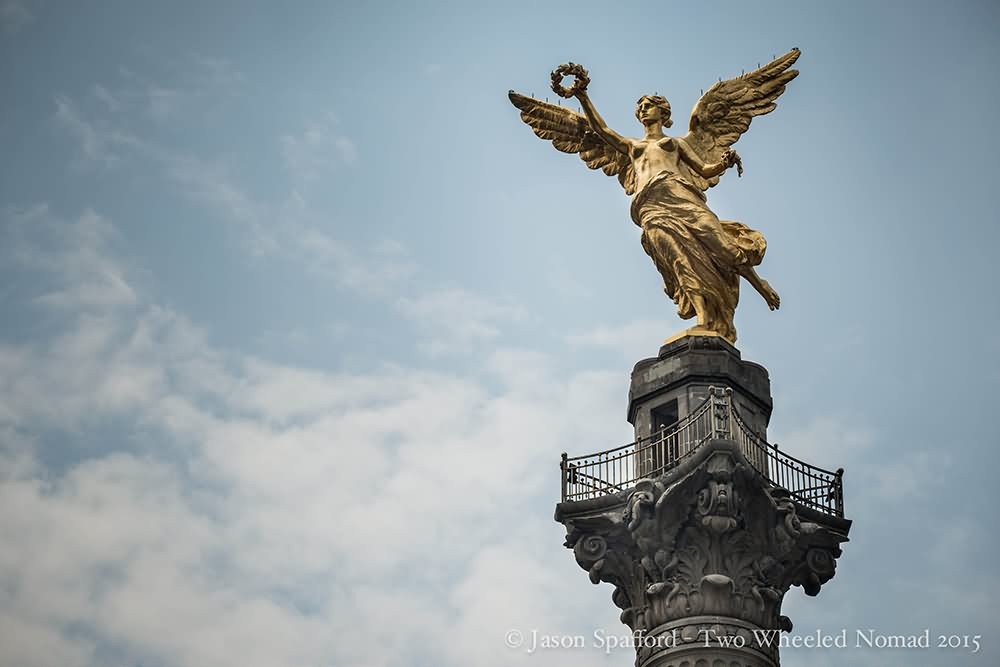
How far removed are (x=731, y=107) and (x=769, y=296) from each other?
4461 mm

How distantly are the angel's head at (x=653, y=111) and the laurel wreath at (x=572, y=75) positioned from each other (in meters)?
1.26

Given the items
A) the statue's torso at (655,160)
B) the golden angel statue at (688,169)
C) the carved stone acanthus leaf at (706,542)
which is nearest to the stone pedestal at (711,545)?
the carved stone acanthus leaf at (706,542)

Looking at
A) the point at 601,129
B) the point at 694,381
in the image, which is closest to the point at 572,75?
the point at 601,129

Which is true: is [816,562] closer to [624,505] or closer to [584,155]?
[624,505]

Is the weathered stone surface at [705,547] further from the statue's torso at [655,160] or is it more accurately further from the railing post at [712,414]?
the statue's torso at [655,160]

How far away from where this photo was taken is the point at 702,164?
33.1 metres

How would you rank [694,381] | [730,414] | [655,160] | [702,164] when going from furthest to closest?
[702,164]
[655,160]
[694,381]
[730,414]

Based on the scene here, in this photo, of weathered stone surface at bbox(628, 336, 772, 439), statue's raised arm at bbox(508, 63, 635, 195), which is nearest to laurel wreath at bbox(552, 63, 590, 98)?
statue's raised arm at bbox(508, 63, 635, 195)

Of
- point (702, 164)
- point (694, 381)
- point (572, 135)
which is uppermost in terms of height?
point (572, 135)

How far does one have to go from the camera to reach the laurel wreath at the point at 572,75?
3294 centimetres

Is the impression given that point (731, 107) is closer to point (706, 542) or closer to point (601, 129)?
point (601, 129)

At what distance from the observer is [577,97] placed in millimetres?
33469

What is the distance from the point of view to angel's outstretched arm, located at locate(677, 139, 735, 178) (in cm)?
3303

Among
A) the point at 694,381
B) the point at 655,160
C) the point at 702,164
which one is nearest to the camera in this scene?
the point at 694,381
